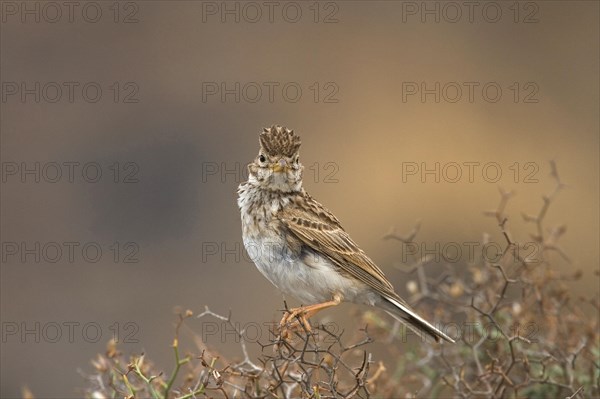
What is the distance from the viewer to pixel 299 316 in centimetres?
603

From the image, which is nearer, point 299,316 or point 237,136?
point 299,316

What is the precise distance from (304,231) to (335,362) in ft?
6.94

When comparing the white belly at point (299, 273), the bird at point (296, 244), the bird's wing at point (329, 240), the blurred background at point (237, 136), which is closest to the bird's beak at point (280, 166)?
the bird at point (296, 244)

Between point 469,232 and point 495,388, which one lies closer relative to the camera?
point 495,388

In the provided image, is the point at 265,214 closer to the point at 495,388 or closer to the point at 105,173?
the point at 495,388

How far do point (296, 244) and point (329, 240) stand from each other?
0.30 m

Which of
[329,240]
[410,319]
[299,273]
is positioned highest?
[329,240]

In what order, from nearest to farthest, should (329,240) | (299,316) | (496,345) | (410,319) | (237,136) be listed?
1. (299,316)
2. (496,345)
3. (410,319)
4. (329,240)
5. (237,136)

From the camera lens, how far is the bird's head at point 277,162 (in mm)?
7223

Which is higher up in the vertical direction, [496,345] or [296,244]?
[296,244]

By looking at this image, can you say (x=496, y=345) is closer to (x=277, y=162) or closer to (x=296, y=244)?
(x=296, y=244)

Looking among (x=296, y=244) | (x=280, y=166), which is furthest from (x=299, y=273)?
(x=280, y=166)

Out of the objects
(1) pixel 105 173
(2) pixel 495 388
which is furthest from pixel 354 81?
(2) pixel 495 388

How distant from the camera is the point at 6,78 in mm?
16781
